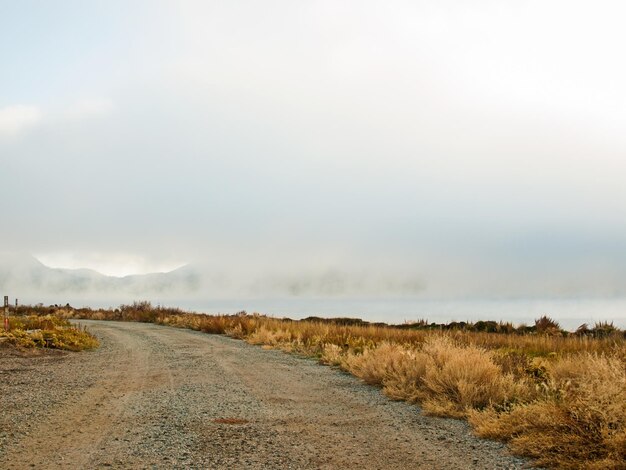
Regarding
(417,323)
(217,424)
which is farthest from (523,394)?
(417,323)

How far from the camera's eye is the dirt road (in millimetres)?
6355

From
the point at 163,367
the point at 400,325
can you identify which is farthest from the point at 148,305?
the point at 163,367

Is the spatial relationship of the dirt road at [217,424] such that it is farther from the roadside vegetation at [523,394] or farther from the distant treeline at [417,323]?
the distant treeline at [417,323]

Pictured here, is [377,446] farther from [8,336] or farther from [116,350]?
[8,336]

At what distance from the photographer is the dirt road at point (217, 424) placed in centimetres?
636

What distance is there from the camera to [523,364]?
1279 centimetres

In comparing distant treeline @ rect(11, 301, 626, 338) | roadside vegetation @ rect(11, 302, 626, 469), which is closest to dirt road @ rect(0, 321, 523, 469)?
roadside vegetation @ rect(11, 302, 626, 469)

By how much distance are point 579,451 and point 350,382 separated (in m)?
6.86

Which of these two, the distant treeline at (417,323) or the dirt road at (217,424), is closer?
the dirt road at (217,424)

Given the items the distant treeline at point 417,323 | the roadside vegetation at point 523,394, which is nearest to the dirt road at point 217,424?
the roadside vegetation at point 523,394

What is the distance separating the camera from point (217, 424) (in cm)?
809

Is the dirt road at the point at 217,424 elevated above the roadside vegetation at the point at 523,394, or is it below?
below

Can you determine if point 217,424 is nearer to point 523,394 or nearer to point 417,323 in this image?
point 523,394

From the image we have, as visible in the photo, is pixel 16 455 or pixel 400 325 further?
pixel 400 325
